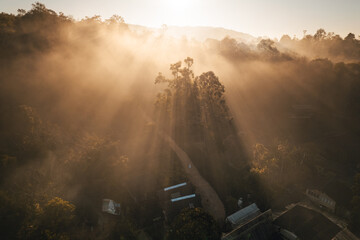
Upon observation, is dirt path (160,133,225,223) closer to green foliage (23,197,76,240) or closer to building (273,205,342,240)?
building (273,205,342,240)

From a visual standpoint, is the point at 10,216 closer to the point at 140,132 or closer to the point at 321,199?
the point at 140,132

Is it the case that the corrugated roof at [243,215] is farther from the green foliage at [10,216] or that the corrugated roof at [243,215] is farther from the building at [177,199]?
the green foliage at [10,216]

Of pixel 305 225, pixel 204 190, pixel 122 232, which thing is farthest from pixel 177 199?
pixel 305 225

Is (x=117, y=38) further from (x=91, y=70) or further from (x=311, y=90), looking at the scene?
(x=311, y=90)

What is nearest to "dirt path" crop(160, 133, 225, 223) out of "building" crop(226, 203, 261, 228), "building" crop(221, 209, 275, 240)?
"building" crop(226, 203, 261, 228)

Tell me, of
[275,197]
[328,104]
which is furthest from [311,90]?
[275,197]

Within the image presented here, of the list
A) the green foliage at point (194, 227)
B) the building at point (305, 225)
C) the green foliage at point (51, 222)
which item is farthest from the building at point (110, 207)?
the building at point (305, 225)
